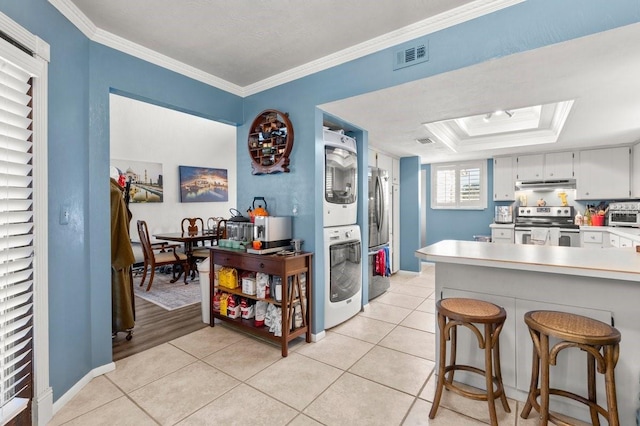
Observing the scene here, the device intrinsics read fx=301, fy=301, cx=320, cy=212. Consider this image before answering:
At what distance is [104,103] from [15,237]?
1297 millimetres

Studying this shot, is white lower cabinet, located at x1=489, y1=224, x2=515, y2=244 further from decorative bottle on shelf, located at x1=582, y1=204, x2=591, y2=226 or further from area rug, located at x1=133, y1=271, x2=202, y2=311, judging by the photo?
area rug, located at x1=133, y1=271, x2=202, y2=311

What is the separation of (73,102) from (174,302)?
2.88 metres

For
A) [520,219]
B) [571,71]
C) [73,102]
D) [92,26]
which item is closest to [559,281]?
[571,71]

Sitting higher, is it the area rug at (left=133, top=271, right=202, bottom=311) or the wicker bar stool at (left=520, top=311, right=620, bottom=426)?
the wicker bar stool at (left=520, top=311, right=620, bottom=426)

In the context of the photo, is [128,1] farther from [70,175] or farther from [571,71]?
[571,71]

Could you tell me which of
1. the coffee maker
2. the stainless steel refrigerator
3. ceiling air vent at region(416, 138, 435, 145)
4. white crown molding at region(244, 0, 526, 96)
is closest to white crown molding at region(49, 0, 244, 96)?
white crown molding at region(244, 0, 526, 96)

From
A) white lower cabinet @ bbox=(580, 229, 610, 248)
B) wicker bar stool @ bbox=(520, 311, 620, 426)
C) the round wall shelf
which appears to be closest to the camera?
wicker bar stool @ bbox=(520, 311, 620, 426)

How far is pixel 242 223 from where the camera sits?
3.22m

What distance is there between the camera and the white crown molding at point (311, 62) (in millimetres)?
2076

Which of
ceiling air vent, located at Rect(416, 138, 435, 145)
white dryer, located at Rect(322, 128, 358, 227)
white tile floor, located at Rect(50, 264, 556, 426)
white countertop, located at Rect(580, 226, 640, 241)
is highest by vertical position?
ceiling air vent, located at Rect(416, 138, 435, 145)

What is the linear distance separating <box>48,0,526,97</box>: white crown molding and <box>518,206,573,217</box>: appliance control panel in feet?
14.9

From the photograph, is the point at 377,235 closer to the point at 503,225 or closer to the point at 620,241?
the point at 503,225

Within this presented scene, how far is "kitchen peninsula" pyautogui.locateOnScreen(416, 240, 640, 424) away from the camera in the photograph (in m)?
1.77

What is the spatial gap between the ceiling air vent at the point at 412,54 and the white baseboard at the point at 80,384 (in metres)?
3.39
